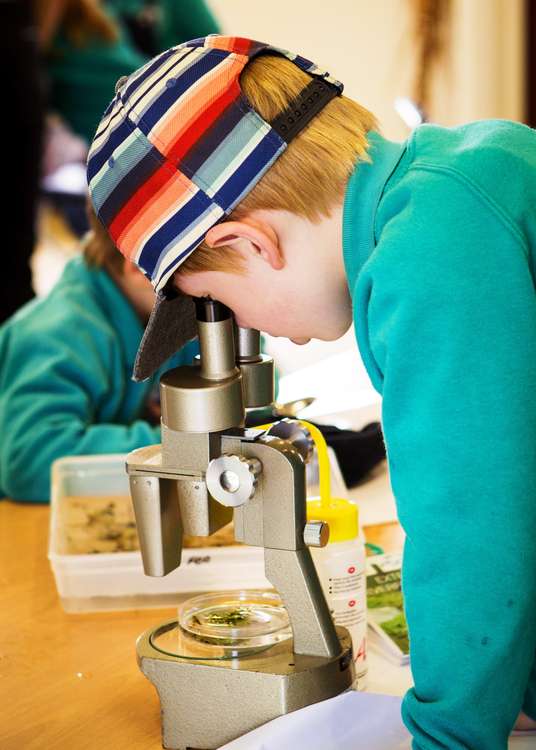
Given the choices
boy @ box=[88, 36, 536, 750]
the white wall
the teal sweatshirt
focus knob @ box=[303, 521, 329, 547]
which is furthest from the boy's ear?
the white wall

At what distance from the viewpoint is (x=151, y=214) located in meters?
0.94

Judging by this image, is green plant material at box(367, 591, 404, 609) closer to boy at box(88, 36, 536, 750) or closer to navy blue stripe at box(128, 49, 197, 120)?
boy at box(88, 36, 536, 750)

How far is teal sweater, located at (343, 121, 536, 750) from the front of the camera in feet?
2.77

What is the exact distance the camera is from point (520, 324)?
2.79 feet

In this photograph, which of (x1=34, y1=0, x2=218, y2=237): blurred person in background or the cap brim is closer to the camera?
the cap brim

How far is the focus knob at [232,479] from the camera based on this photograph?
0.94m

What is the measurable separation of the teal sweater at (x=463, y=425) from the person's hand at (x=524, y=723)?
0.33ft

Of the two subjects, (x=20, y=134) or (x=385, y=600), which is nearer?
(x=385, y=600)

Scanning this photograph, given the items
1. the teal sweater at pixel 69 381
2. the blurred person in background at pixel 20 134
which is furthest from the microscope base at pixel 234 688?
the blurred person in background at pixel 20 134

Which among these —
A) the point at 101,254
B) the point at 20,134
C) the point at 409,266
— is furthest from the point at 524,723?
the point at 20,134

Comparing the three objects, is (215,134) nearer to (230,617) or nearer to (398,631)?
(230,617)

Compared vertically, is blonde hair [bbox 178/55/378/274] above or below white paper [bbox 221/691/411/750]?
above

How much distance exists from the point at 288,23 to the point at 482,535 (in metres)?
3.52

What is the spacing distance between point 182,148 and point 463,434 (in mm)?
338
